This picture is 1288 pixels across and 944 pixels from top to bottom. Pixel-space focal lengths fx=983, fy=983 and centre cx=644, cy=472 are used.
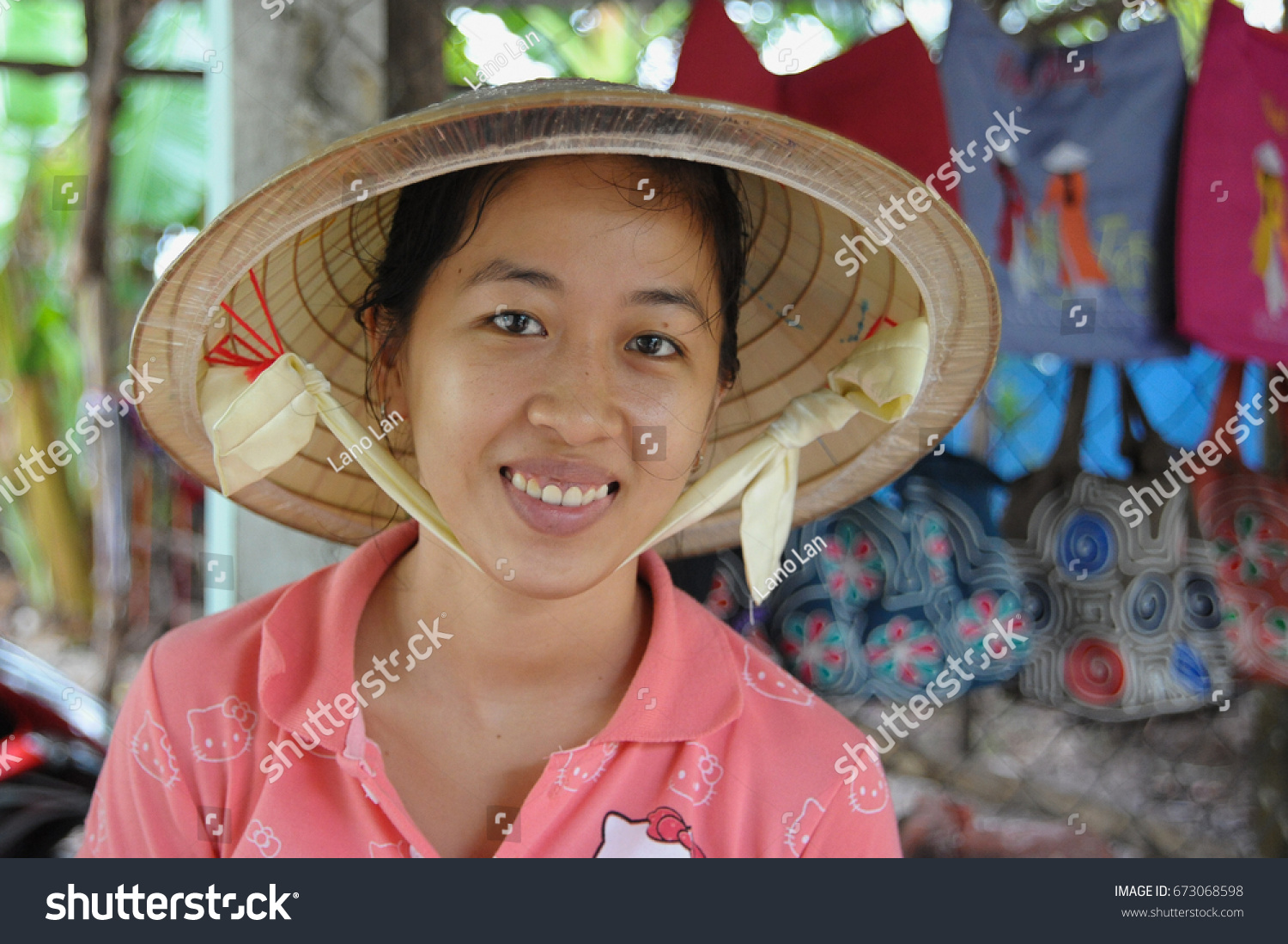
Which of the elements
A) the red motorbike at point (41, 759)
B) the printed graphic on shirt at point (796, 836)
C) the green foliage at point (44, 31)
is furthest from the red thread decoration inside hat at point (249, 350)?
the green foliage at point (44, 31)

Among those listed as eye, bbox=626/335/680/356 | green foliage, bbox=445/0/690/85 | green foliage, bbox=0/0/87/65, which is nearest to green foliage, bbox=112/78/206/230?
green foliage, bbox=0/0/87/65

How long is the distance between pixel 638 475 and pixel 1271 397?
1962 mm

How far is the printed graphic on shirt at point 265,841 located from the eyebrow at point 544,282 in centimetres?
67

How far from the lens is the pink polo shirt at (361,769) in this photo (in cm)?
115

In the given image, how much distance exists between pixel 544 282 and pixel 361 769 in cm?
60

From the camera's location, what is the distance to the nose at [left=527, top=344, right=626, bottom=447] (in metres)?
1.05

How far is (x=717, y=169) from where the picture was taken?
1239mm

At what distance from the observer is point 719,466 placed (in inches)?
51.4

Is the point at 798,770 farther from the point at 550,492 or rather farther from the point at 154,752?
the point at 154,752

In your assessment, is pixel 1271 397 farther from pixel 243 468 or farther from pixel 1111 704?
pixel 243 468

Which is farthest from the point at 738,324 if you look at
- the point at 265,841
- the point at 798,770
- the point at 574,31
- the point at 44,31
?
the point at 44,31

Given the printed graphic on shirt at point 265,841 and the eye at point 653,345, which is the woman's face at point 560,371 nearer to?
the eye at point 653,345

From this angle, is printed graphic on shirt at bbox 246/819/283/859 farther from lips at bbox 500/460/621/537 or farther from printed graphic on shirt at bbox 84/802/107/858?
lips at bbox 500/460/621/537
